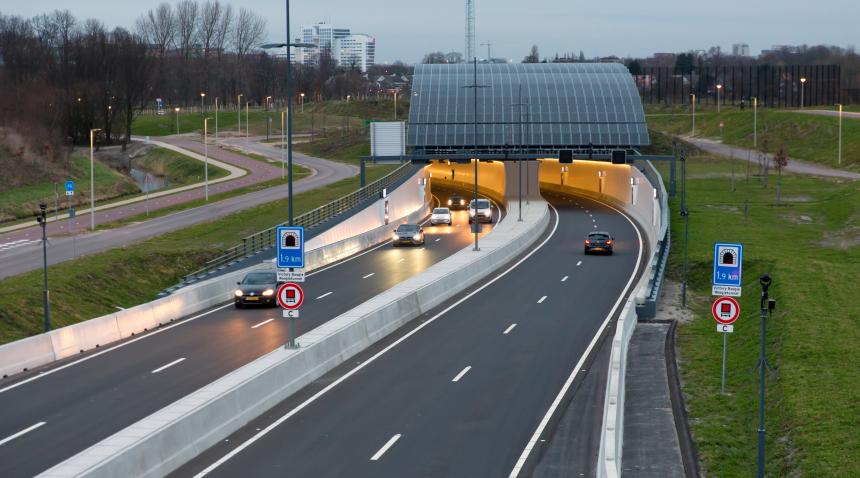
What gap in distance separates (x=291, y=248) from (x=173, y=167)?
106m

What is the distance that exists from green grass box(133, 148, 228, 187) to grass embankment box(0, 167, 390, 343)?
4659 centimetres

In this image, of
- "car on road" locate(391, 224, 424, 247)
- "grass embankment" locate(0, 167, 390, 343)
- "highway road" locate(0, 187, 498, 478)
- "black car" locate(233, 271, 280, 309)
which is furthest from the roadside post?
"car on road" locate(391, 224, 424, 247)

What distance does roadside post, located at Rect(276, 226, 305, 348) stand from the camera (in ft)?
91.9

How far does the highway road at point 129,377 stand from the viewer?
22.6 m

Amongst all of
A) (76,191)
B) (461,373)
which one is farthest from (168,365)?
(76,191)

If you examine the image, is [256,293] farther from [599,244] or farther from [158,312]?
[599,244]

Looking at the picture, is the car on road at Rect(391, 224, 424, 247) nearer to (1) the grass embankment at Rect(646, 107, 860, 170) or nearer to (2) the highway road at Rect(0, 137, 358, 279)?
(2) the highway road at Rect(0, 137, 358, 279)

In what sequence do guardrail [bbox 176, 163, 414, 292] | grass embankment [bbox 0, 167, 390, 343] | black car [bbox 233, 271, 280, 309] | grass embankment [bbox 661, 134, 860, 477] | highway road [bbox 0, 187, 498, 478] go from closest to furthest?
highway road [bbox 0, 187, 498, 478]
grass embankment [bbox 661, 134, 860, 477]
black car [bbox 233, 271, 280, 309]
grass embankment [bbox 0, 167, 390, 343]
guardrail [bbox 176, 163, 414, 292]

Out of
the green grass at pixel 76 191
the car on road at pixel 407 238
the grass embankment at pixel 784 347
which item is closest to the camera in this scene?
the grass embankment at pixel 784 347

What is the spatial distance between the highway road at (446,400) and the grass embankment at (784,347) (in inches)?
127

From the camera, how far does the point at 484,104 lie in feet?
335

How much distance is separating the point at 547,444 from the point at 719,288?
9.43 meters

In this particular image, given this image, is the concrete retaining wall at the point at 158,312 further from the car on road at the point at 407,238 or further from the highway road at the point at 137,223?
the highway road at the point at 137,223

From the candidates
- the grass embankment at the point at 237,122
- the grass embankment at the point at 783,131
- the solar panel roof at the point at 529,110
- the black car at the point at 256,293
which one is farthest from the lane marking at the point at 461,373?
the grass embankment at the point at 237,122
